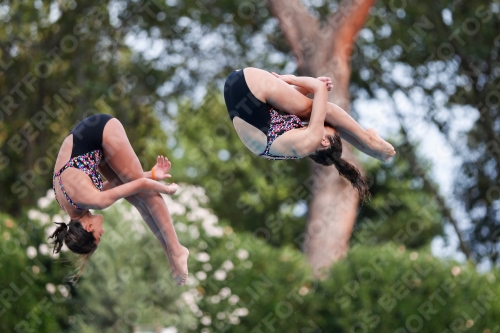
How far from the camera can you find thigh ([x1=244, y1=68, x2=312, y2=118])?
190 inches

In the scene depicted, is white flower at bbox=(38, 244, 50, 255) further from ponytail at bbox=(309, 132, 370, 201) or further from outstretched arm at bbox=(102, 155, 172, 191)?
ponytail at bbox=(309, 132, 370, 201)

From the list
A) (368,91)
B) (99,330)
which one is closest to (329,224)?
(99,330)

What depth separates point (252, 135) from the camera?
4.85m

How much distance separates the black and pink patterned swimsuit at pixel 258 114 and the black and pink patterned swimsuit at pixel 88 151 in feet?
2.80

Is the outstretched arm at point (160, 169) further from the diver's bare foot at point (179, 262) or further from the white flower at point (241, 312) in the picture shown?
the white flower at point (241, 312)

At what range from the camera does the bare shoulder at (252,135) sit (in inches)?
190

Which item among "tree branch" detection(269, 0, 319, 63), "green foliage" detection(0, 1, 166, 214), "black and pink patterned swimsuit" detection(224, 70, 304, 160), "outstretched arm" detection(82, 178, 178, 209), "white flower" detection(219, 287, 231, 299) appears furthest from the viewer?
"green foliage" detection(0, 1, 166, 214)

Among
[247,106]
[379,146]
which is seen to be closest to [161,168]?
[247,106]

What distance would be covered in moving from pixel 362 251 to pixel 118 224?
3276 mm

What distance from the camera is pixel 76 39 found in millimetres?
15680

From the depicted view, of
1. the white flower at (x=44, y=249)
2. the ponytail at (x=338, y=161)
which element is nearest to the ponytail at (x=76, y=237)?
the ponytail at (x=338, y=161)

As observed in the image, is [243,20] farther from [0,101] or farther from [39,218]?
[39,218]

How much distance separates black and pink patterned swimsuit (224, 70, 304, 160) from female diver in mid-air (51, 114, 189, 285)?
1.99 ft

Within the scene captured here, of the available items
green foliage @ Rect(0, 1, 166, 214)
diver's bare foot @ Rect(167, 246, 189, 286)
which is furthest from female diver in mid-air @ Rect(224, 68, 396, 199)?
green foliage @ Rect(0, 1, 166, 214)
